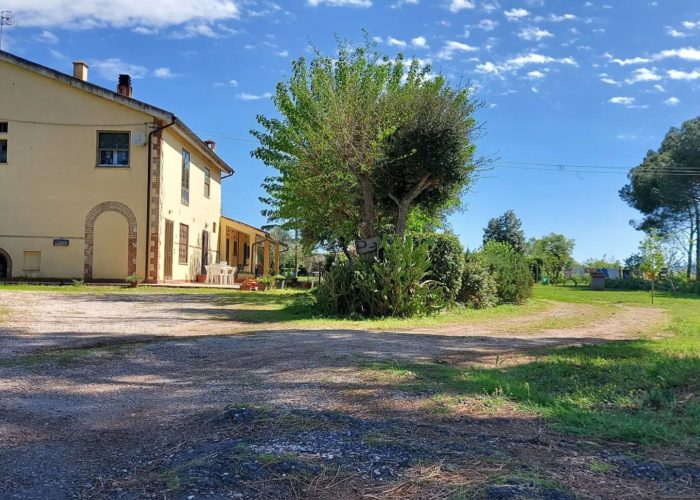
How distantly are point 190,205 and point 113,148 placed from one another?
4559 mm

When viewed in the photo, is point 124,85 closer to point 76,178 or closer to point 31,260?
point 76,178

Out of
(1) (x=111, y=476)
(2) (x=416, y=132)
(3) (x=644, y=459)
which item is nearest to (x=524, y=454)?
(3) (x=644, y=459)

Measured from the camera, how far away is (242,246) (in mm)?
37031

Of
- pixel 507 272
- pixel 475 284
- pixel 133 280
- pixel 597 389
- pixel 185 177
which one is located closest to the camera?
pixel 597 389

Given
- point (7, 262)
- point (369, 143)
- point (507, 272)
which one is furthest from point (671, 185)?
point (7, 262)

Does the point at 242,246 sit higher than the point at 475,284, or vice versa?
the point at 242,246

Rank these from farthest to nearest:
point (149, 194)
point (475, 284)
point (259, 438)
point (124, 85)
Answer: point (124, 85) → point (149, 194) → point (475, 284) → point (259, 438)

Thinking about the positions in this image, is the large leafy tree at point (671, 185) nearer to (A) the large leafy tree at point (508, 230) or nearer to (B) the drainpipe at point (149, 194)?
(A) the large leafy tree at point (508, 230)

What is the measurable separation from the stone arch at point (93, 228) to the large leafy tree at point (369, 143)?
674 cm

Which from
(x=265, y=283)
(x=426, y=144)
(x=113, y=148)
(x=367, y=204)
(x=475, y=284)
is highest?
(x=113, y=148)

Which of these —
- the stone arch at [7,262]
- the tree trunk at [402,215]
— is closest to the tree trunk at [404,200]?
the tree trunk at [402,215]

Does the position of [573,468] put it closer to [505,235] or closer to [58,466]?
[58,466]

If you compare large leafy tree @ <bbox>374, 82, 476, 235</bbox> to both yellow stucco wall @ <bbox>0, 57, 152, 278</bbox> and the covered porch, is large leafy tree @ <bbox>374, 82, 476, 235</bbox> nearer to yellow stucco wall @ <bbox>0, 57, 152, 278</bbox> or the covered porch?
yellow stucco wall @ <bbox>0, 57, 152, 278</bbox>

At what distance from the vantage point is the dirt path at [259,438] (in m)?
2.86
